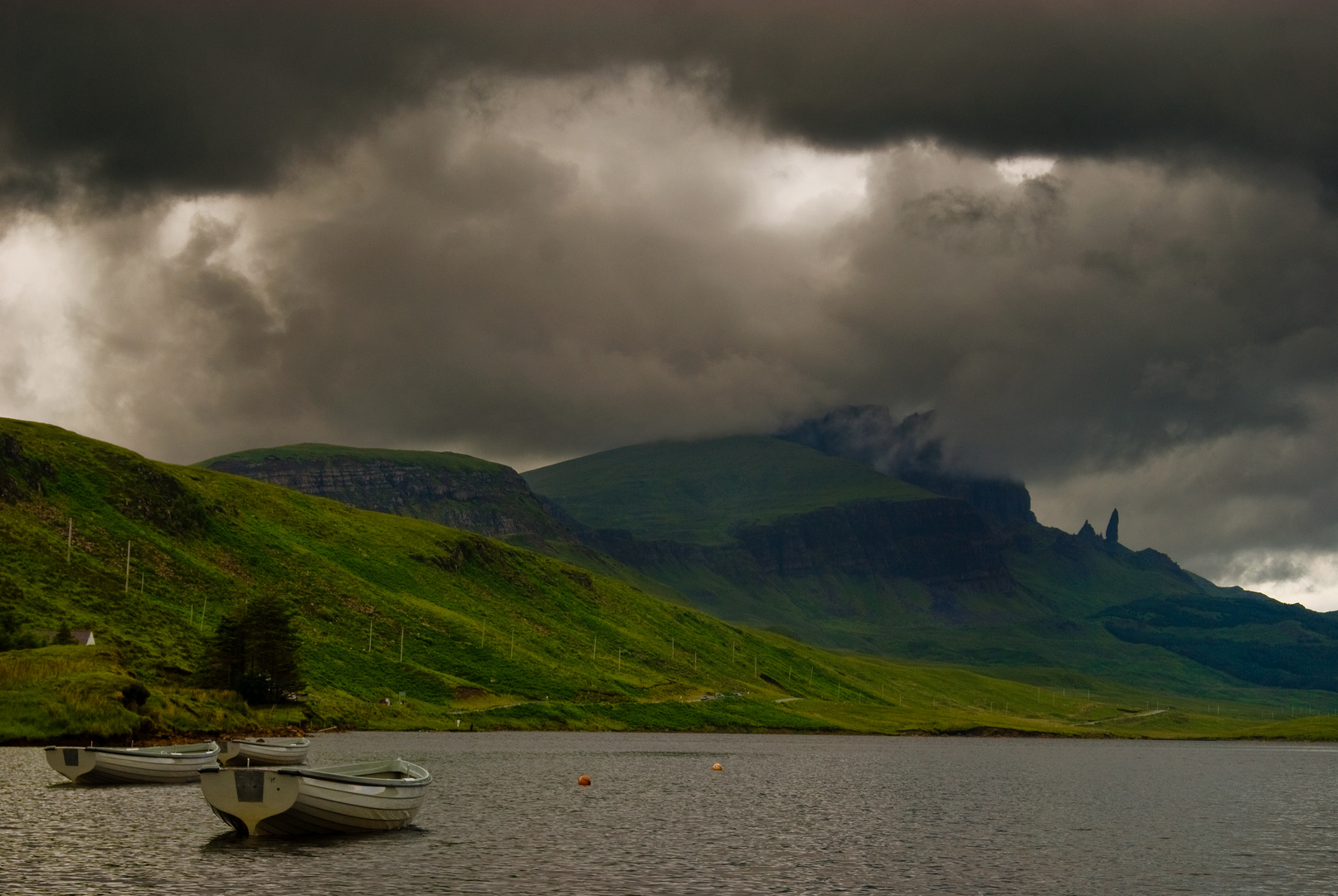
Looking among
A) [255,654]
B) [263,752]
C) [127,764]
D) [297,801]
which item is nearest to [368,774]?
[297,801]

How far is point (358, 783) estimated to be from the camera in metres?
67.1

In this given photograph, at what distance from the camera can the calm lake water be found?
56.2 metres

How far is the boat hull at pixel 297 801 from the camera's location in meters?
61.8

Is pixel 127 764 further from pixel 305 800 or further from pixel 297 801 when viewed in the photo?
pixel 297 801

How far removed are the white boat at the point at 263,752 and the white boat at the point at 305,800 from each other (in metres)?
23.7

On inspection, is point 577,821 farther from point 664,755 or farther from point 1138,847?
point 664,755

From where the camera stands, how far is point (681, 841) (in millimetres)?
74625

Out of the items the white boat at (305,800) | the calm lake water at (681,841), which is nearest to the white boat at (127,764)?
the calm lake water at (681,841)

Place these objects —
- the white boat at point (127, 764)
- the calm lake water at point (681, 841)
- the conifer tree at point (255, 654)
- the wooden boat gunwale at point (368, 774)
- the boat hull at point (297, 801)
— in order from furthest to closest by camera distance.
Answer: the conifer tree at point (255, 654) < the white boat at point (127, 764) < the wooden boat gunwale at point (368, 774) < the boat hull at point (297, 801) < the calm lake water at point (681, 841)

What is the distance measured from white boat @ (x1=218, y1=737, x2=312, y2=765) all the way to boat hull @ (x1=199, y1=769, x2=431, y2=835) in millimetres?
25851

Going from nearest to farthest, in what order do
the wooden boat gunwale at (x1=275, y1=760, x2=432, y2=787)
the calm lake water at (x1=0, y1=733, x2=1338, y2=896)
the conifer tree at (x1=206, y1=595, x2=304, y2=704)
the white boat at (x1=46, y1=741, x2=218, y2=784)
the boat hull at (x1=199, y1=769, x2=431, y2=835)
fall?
the calm lake water at (x1=0, y1=733, x2=1338, y2=896) → the boat hull at (x1=199, y1=769, x2=431, y2=835) → the wooden boat gunwale at (x1=275, y1=760, x2=432, y2=787) → the white boat at (x1=46, y1=741, x2=218, y2=784) → the conifer tree at (x1=206, y1=595, x2=304, y2=704)

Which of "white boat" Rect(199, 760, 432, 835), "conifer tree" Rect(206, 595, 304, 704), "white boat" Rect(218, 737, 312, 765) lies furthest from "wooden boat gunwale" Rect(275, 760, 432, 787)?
"conifer tree" Rect(206, 595, 304, 704)

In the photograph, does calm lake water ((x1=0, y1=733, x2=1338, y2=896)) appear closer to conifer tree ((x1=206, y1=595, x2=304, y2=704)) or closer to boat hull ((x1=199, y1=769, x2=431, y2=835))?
boat hull ((x1=199, y1=769, x2=431, y2=835))

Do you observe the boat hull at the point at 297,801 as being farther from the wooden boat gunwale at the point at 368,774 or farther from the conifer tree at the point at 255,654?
the conifer tree at the point at 255,654
